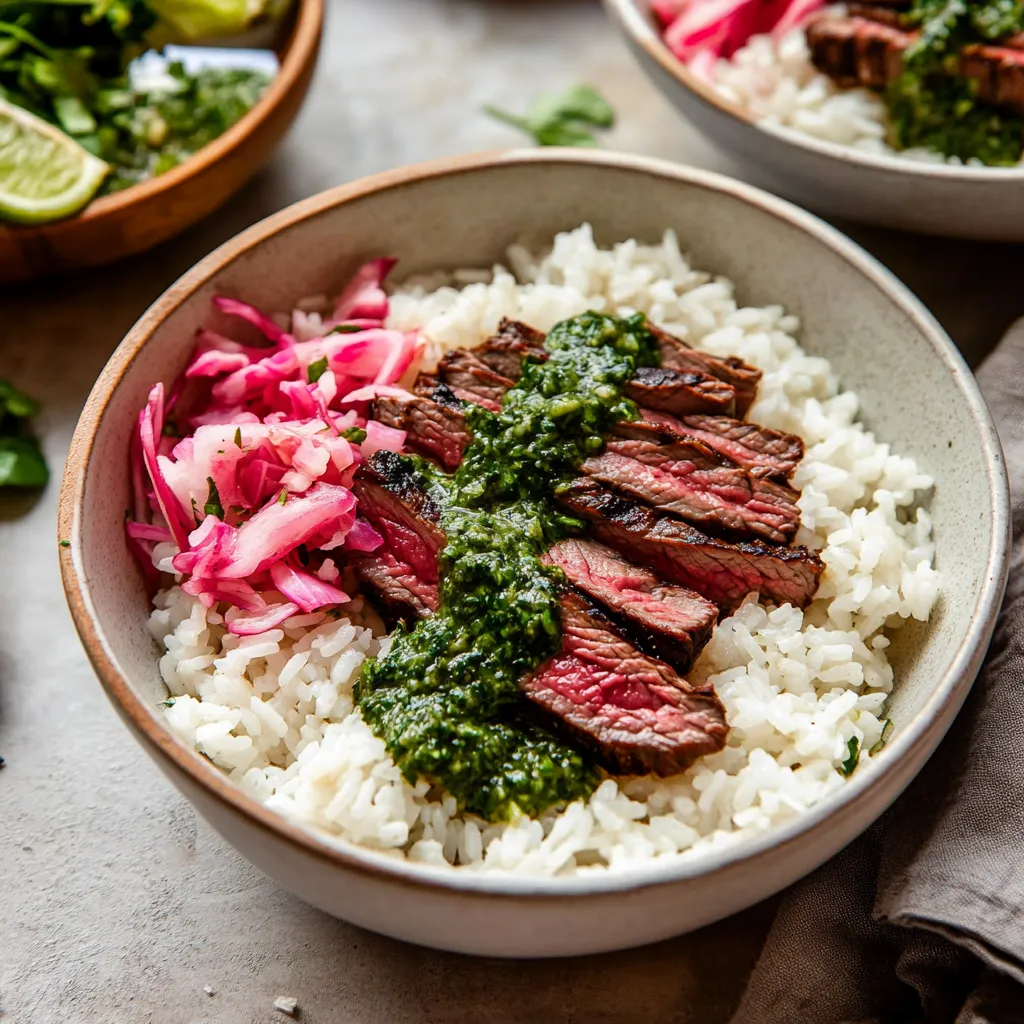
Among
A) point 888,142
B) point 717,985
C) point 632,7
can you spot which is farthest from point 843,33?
point 717,985

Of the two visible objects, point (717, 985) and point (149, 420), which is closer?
point (717, 985)

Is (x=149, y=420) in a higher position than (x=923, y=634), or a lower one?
lower

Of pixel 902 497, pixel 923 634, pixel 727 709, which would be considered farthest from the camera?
pixel 902 497

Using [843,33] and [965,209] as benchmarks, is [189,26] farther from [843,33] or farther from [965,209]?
[965,209]

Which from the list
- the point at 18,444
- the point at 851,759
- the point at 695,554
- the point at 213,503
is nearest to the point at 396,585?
the point at 213,503

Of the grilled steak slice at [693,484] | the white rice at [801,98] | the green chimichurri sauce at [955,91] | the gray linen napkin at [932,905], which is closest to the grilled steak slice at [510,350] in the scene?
the grilled steak slice at [693,484]

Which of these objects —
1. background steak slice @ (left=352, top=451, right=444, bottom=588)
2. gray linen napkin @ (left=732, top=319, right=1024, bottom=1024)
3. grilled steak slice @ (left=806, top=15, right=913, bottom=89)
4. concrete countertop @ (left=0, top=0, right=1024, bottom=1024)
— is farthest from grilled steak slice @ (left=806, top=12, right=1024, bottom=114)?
background steak slice @ (left=352, top=451, right=444, bottom=588)
